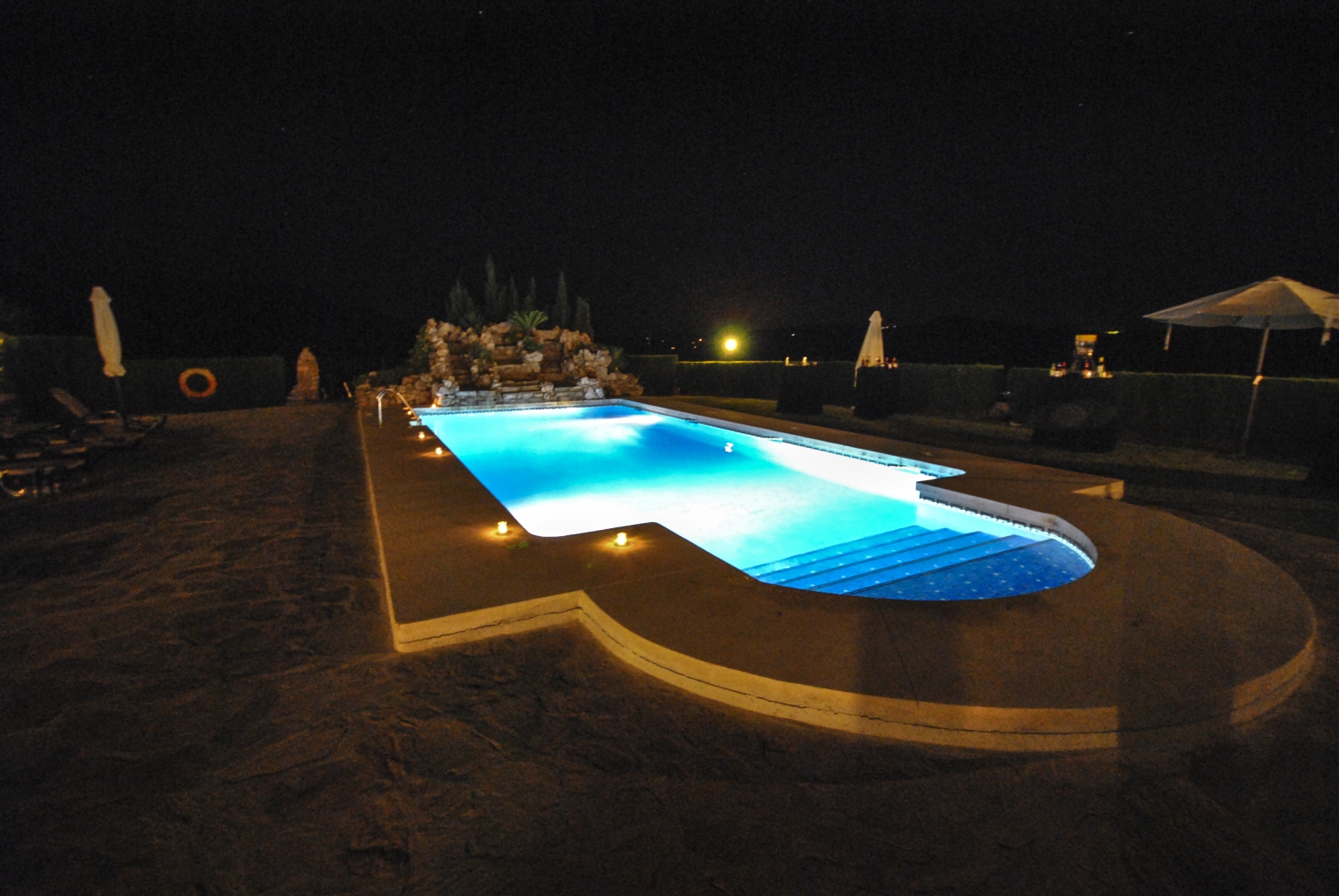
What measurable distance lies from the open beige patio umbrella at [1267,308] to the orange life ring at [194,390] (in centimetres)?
1968

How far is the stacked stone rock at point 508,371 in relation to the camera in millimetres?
16109

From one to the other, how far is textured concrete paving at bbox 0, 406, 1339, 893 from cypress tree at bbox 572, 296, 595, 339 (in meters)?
18.1

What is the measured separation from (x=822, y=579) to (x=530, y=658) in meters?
2.27

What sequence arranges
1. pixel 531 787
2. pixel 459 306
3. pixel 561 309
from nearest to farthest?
A: pixel 531 787 → pixel 459 306 → pixel 561 309

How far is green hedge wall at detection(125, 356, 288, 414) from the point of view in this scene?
13062 millimetres

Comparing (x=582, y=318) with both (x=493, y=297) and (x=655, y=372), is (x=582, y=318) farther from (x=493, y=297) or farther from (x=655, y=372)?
(x=655, y=372)

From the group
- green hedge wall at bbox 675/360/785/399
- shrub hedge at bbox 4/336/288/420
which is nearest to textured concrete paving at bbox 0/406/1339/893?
shrub hedge at bbox 4/336/288/420

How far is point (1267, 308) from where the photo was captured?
21.3 feet

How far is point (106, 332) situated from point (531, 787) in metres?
12.5

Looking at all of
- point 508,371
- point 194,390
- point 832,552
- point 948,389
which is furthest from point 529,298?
point 832,552

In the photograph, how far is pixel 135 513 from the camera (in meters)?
4.88

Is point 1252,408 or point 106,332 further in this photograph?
point 106,332

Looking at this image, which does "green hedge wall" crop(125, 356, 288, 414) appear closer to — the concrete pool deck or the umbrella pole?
the concrete pool deck

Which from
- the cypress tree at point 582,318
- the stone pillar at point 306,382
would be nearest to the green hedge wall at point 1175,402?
the cypress tree at point 582,318
